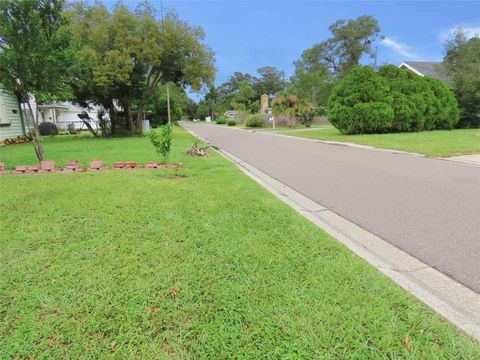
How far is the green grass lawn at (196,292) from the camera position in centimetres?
193

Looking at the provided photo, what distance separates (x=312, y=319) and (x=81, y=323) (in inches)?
63.2

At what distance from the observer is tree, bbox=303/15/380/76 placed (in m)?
49.7

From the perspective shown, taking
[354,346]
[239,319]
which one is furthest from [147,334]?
[354,346]

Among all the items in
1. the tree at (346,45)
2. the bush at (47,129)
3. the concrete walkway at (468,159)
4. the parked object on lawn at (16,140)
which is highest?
the tree at (346,45)

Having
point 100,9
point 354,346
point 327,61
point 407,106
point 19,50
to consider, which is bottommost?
point 354,346

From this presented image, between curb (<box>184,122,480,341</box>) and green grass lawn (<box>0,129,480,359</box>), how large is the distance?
0.42 feet

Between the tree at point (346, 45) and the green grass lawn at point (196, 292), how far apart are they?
53106 millimetres

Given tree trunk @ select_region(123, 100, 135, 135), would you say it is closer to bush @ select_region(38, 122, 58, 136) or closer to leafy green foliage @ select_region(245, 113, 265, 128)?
bush @ select_region(38, 122, 58, 136)

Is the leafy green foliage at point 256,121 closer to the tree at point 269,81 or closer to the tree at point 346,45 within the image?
the tree at point 346,45

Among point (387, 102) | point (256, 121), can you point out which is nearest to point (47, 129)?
point (256, 121)

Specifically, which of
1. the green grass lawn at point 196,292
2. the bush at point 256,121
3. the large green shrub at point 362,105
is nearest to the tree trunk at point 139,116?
the large green shrub at point 362,105

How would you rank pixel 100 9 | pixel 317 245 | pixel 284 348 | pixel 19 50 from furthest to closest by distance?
pixel 100 9 < pixel 19 50 < pixel 317 245 < pixel 284 348

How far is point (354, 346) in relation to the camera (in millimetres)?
1906

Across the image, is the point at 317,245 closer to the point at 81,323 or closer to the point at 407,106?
the point at 81,323
